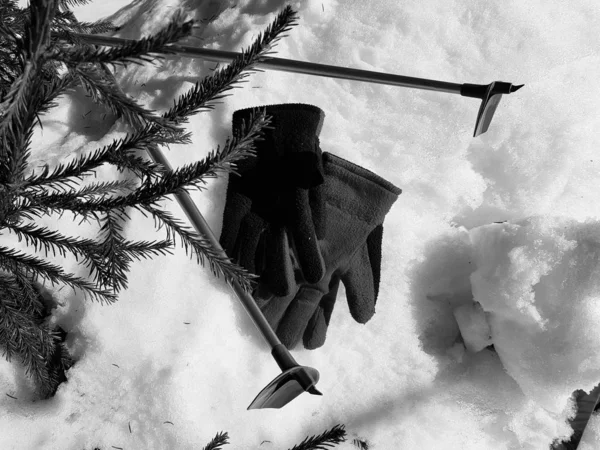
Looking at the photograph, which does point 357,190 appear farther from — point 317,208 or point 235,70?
point 235,70

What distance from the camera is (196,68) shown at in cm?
151

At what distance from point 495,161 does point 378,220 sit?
477 millimetres

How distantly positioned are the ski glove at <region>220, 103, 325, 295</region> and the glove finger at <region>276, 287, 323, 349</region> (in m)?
0.07

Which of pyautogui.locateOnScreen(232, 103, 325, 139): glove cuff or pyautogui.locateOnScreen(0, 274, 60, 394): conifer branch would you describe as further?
pyautogui.locateOnScreen(232, 103, 325, 139): glove cuff

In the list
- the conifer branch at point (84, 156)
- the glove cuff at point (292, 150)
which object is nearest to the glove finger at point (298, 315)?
the glove cuff at point (292, 150)

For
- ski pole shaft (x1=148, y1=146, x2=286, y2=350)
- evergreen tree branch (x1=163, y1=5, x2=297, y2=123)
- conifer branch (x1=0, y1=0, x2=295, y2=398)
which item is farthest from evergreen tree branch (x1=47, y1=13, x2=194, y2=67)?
ski pole shaft (x1=148, y1=146, x2=286, y2=350)

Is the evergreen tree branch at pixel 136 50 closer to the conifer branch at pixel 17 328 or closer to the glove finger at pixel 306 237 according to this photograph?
the conifer branch at pixel 17 328

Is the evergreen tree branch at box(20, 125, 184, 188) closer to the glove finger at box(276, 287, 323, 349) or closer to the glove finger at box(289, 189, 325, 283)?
the glove finger at box(289, 189, 325, 283)

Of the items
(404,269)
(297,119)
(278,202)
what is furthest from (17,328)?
(404,269)

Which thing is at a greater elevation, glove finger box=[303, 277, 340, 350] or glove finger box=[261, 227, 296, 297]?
glove finger box=[261, 227, 296, 297]

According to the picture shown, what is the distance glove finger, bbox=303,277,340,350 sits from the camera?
1333mm

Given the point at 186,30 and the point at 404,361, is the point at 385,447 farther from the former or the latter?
the point at 186,30

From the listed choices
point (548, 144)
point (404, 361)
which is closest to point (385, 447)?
point (404, 361)

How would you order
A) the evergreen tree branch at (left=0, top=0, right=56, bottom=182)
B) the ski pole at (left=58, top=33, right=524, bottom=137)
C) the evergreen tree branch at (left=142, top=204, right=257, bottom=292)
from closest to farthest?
the evergreen tree branch at (left=0, top=0, right=56, bottom=182) → the evergreen tree branch at (left=142, top=204, right=257, bottom=292) → the ski pole at (left=58, top=33, right=524, bottom=137)
